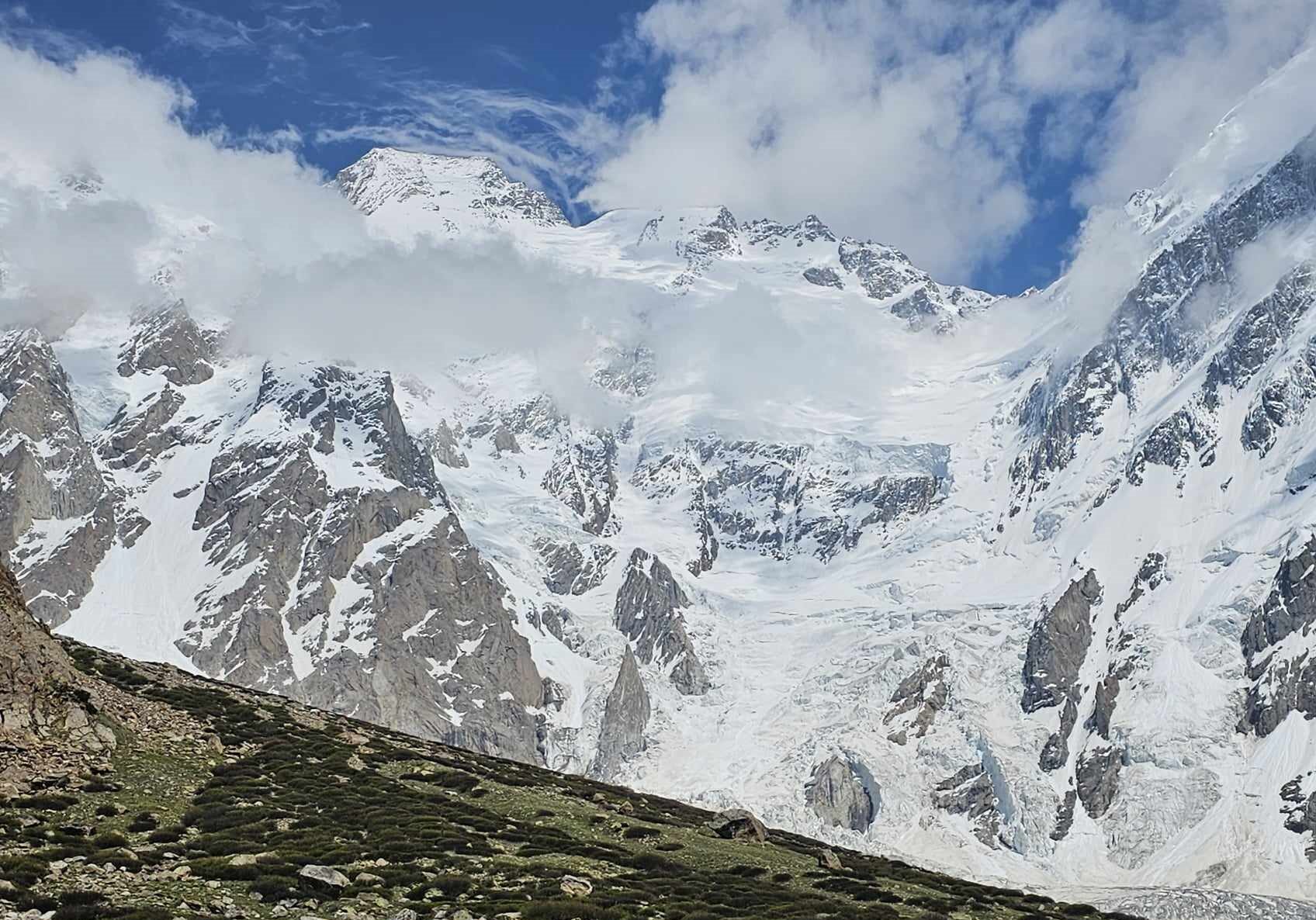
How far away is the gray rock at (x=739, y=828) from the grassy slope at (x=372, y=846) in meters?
0.94

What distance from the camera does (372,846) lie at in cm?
4444

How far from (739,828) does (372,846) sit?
75.4 ft

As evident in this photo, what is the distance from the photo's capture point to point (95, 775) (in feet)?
165

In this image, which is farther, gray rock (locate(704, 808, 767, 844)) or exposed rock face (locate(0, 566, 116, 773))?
gray rock (locate(704, 808, 767, 844))

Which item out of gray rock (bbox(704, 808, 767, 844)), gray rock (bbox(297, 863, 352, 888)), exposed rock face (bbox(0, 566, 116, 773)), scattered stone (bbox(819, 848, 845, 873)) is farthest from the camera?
gray rock (bbox(704, 808, 767, 844))

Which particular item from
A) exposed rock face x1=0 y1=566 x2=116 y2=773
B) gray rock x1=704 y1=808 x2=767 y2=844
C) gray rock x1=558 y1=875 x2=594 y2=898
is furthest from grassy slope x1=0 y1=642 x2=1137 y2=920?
exposed rock face x1=0 y1=566 x2=116 y2=773

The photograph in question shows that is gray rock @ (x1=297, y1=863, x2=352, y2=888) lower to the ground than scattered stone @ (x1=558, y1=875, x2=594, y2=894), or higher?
lower

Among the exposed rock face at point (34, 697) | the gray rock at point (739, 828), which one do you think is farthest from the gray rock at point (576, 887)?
the gray rock at point (739, 828)

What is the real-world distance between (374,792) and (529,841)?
10.6 meters

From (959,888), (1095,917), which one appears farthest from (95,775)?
(1095,917)

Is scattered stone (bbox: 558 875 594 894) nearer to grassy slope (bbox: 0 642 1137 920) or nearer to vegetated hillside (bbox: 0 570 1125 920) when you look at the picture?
vegetated hillside (bbox: 0 570 1125 920)

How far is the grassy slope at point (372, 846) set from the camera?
120 ft

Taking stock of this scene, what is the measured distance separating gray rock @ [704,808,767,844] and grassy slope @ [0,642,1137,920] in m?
0.94

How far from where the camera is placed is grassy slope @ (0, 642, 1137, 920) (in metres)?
Result: 36.6
